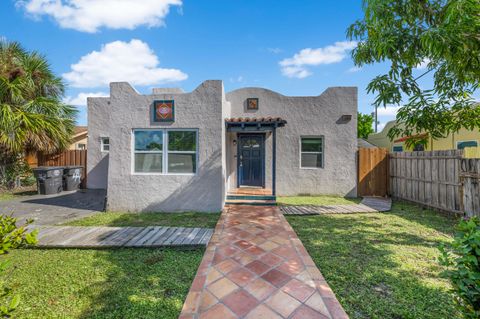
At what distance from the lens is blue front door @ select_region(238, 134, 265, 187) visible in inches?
361

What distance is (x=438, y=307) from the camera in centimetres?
247

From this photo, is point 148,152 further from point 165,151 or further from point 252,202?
point 252,202

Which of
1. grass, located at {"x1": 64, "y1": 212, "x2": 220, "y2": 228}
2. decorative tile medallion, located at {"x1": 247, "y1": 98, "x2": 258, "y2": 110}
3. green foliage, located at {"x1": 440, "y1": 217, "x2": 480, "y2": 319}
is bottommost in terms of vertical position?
grass, located at {"x1": 64, "y1": 212, "x2": 220, "y2": 228}

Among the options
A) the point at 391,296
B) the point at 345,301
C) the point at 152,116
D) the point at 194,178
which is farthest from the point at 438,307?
the point at 152,116

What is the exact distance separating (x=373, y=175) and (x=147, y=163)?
30.4 ft

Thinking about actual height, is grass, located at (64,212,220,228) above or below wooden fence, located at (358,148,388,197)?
below

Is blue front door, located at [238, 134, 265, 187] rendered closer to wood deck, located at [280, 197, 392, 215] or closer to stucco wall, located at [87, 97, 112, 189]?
wood deck, located at [280, 197, 392, 215]

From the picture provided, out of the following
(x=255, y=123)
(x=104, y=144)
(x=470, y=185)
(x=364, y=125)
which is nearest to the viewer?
(x=470, y=185)

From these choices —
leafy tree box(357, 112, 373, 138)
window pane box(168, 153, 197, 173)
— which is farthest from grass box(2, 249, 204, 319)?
leafy tree box(357, 112, 373, 138)

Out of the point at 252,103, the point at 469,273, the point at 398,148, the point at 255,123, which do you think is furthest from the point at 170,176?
the point at 398,148

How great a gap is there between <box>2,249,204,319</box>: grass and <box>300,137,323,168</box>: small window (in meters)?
6.69

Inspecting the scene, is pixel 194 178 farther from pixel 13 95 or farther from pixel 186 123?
pixel 13 95

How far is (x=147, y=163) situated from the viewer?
22.7 feet

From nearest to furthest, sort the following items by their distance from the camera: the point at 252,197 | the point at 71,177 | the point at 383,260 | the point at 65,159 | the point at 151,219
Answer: the point at 383,260, the point at 151,219, the point at 252,197, the point at 71,177, the point at 65,159
